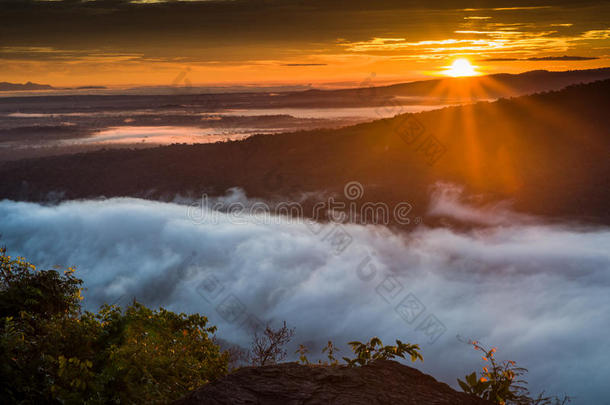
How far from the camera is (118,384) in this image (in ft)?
30.5

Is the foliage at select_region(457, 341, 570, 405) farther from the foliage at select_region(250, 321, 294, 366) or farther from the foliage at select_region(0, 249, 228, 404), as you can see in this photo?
the foliage at select_region(250, 321, 294, 366)

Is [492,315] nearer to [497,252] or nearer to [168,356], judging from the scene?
[497,252]

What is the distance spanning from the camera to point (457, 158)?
79.9 m

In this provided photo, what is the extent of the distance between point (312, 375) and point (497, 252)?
7371 centimetres

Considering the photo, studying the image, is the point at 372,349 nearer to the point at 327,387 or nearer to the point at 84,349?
the point at 327,387

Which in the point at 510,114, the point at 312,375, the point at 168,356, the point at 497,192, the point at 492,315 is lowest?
the point at 168,356

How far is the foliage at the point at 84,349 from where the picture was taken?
8680mm

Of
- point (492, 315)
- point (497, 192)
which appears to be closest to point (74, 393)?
point (492, 315)

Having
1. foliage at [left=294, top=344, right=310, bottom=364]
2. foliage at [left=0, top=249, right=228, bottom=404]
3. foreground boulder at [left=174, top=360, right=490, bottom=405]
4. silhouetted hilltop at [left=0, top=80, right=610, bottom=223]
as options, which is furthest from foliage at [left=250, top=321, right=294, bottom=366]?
silhouetted hilltop at [left=0, top=80, right=610, bottom=223]

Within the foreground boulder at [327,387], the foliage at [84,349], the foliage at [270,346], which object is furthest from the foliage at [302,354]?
the foliage at [270,346]

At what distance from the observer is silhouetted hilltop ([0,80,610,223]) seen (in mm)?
73938

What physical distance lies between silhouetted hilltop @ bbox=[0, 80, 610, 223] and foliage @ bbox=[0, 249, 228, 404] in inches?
2679

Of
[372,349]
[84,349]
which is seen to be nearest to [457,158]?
[372,349]

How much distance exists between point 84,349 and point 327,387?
19.6 feet
